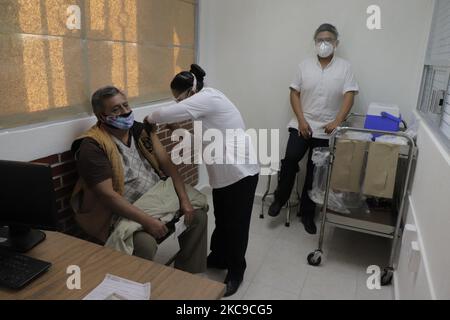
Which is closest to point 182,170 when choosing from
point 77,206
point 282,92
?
Answer: point 282,92

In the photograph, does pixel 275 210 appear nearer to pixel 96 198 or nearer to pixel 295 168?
pixel 295 168

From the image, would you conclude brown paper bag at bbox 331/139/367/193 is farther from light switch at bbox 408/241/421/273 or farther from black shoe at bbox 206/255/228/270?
black shoe at bbox 206/255/228/270

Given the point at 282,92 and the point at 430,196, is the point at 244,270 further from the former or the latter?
the point at 282,92

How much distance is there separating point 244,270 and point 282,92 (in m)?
1.69

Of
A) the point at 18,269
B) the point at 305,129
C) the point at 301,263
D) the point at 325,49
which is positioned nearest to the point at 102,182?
the point at 18,269

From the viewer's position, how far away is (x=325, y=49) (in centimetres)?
276

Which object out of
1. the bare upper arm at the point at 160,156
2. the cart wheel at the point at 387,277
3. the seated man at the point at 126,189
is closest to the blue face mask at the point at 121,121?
the seated man at the point at 126,189

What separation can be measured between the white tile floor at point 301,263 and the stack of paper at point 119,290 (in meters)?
1.11

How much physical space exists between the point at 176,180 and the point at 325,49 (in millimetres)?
1619

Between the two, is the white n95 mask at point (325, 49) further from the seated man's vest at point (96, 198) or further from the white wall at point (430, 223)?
the seated man's vest at point (96, 198)

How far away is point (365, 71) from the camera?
9.46 ft

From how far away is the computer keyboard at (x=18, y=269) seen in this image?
42.2 inches

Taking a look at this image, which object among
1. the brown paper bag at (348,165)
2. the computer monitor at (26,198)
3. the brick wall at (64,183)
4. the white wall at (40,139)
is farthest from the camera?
the brown paper bag at (348,165)

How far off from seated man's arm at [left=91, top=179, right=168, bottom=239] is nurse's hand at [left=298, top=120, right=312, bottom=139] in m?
1.54
